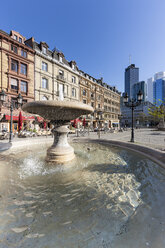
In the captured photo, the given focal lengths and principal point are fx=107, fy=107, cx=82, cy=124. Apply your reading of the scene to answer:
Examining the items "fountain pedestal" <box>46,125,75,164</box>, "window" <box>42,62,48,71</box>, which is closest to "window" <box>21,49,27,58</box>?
"window" <box>42,62,48,71</box>

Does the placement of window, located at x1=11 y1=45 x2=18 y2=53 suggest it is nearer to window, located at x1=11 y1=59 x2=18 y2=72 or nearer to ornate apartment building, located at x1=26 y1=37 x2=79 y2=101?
window, located at x1=11 y1=59 x2=18 y2=72

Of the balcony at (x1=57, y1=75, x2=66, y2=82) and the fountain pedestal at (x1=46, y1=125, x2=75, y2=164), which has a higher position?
the balcony at (x1=57, y1=75, x2=66, y2=82)

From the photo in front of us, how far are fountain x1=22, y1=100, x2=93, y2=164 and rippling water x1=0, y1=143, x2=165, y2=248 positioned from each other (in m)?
1.09

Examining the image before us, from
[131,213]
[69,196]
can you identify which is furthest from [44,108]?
[131,213]

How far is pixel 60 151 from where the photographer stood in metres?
4.39

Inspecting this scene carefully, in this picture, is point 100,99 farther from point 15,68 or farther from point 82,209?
point 82,209

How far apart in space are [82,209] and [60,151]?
2.71m

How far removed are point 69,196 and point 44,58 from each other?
26577 millimetres

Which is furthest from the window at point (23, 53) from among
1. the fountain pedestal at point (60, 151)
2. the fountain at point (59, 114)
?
the fountain pedestal at point (60, 151)

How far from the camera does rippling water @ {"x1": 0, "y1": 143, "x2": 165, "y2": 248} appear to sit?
133cm

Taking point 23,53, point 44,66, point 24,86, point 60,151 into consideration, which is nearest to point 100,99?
point 44,66

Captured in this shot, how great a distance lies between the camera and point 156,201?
198 cm

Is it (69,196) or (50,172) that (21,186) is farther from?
(69,196)

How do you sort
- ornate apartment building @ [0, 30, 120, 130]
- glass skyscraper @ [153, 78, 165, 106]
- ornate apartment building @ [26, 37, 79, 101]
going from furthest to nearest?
glass skyscraper @ [153, 78, 165, 106], ornate apartment building @ [26, 37, 79, 101], ornate apartment building @ [0, 30, 120, 130]
